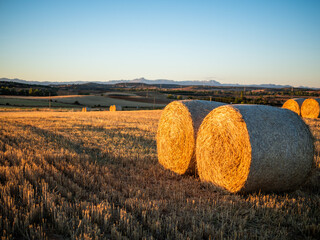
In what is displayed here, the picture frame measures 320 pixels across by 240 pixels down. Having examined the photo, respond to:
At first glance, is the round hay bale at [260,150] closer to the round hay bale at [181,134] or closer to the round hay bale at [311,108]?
the round hay bale at [181,134]

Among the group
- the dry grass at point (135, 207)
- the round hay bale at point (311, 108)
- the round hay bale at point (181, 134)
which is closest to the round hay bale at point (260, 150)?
the dry grass at point (135, 207)

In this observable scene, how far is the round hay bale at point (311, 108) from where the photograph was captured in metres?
20.4

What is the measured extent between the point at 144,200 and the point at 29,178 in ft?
8.87

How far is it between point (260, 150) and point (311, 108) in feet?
64.7

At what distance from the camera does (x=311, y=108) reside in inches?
820

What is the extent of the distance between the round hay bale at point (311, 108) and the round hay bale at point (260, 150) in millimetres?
18290

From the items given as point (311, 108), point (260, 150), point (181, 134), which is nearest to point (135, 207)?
point (260, 150)

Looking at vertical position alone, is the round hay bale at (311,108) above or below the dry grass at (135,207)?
above

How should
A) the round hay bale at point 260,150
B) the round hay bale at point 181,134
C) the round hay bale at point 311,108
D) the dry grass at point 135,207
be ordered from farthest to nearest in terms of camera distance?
the round hay bale at point 311,108
the round hay bale at point 181,134
the round hay bale at point 260,150
the dry grass at point 135,207

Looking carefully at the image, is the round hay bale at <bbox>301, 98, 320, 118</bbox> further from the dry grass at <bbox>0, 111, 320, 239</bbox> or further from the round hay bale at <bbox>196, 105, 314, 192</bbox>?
the round hay bale at <bbox>196, 105, 314, 192</bbox>

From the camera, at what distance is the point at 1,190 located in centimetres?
446

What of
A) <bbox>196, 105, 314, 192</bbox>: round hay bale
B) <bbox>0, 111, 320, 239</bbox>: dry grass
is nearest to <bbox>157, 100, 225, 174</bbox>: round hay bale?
<bbox>0, 111, 320, 239</bbox>: dry grass

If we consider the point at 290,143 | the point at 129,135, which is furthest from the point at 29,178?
the point at 129,135

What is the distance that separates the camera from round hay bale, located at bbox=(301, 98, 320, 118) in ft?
66.8
